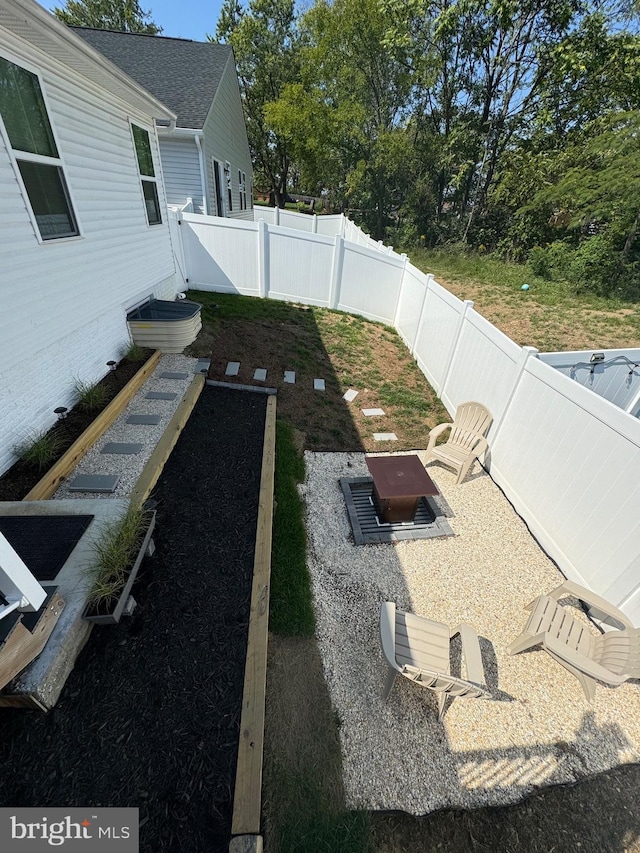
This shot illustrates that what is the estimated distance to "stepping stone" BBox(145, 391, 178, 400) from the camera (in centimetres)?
561

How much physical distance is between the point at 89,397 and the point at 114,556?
2.98 m

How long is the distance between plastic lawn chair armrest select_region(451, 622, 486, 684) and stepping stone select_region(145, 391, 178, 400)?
499cm

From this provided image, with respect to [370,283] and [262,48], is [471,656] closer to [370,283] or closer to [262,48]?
[370,283]

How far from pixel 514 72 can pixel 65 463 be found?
998 inches

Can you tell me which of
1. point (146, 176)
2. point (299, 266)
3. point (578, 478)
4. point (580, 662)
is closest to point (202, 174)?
point (299, 266)

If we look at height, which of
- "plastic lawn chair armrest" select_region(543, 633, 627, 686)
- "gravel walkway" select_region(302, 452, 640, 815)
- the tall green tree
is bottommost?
"gravel walkway" select_region(302, 452, 640, 815)

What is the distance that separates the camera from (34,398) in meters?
4.21

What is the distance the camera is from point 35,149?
404 centimetres

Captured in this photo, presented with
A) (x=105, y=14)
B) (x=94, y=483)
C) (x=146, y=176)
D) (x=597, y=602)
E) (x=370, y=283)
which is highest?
(x=105, y=14)

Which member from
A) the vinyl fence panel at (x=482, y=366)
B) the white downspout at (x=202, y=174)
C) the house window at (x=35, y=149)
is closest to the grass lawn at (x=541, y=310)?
the vinyl fence panel at (x=482, y=366)

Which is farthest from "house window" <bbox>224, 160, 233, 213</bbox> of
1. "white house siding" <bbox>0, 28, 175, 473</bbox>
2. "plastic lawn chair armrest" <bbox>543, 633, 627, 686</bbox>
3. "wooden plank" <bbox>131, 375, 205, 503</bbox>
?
"plastic lawn chair armrest" <bbox>543, 633, 627, 686</bbox>

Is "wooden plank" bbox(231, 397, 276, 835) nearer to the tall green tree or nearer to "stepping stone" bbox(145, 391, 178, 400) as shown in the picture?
"stepping stone" bbox(145, 391, 178, 400)

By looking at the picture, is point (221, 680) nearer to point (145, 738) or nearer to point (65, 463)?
point (145, 738)

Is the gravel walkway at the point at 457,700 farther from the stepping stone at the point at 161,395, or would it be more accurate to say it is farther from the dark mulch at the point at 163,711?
the stepping stone at the point at 161,395
